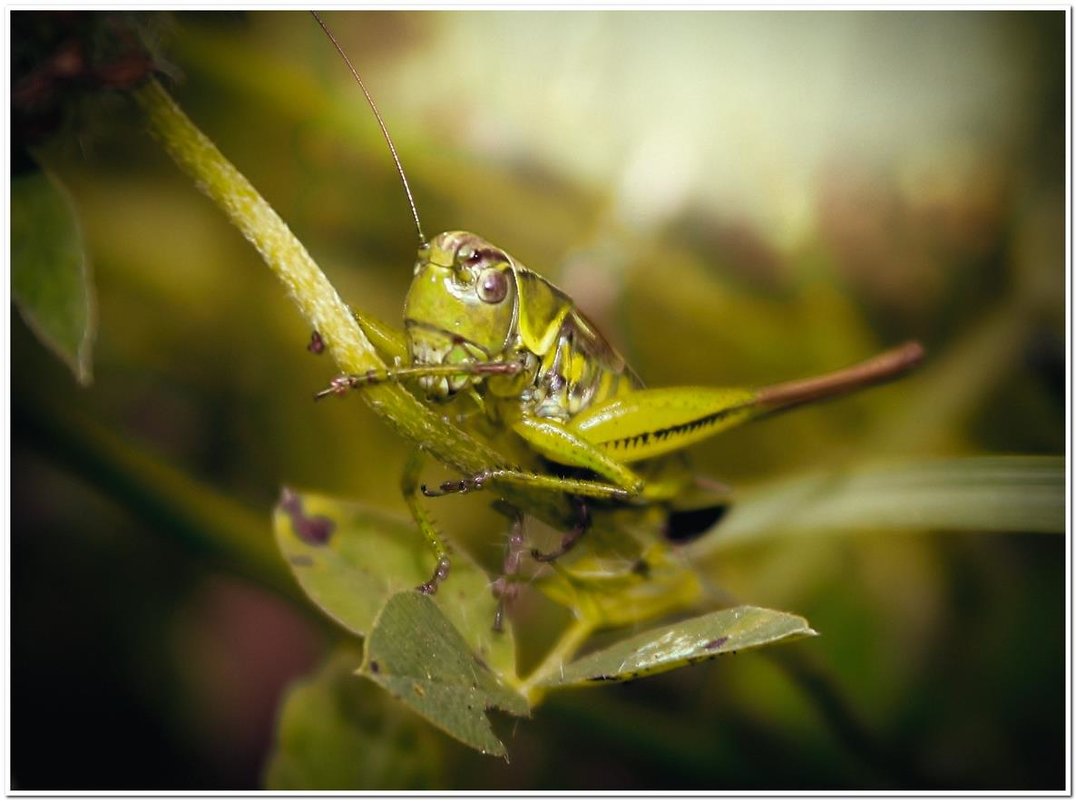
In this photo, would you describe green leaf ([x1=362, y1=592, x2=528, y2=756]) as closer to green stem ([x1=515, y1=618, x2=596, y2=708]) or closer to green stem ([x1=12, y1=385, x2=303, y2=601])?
green stem ([x1=515, y1=618, x2=596, y2=708])

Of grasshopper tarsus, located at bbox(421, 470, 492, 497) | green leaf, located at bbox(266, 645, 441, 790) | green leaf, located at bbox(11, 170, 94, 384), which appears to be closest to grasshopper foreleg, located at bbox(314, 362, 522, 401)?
grasshopper tarsus, located at bbox(421, 470, 492, 497)

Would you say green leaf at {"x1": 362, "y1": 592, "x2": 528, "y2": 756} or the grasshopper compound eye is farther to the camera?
the grasshopper compound eye

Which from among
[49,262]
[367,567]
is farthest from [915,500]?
[49,262]

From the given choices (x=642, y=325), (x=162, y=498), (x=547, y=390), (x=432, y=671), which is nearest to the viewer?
(x=432, y=671)

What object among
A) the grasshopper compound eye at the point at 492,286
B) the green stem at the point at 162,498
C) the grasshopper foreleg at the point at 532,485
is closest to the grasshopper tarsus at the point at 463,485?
the grasshopper foreleg at the point at 532,485

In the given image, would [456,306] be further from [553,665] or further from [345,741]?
[345,741]

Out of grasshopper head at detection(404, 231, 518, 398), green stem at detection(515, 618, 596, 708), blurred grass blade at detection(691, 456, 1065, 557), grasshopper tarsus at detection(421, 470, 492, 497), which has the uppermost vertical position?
blurred grass blade at detection(691, 456, 1065, 557)
